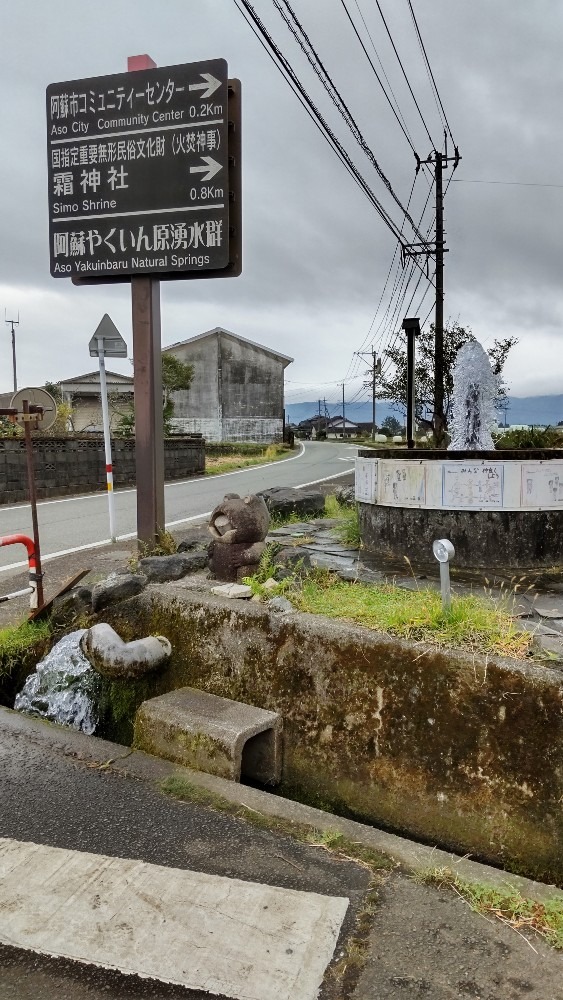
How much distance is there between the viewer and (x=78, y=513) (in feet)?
44.8

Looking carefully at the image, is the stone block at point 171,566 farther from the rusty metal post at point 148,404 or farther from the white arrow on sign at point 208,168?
the white arrow on sign at point 208,168

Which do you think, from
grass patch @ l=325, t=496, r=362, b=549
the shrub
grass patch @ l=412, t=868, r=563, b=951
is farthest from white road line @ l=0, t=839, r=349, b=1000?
the shrub

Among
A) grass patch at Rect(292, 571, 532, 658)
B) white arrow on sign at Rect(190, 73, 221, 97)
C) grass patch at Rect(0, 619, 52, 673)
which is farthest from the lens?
white arrow on sign at Rect(190, 73, 221, 97)

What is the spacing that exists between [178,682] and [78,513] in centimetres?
1019

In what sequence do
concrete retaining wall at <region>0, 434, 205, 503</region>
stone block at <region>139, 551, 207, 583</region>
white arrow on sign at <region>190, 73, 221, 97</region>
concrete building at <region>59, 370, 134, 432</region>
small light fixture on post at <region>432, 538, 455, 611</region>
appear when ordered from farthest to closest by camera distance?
1. concrete building at <region>59, 370, 134, 432</region>
2. concrete retaining wall at <region>0, 434, 205, 503</region>
3. white arrow on sign at <region>190, 73, 221, 97</region>
4. stone block at <region>139, 551, 207, 583</region>
5. small light fixture on post at <region>432, 538, 455, 611</region>

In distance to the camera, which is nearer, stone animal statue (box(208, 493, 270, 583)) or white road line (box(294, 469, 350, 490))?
stone animal statue (box(208, 493, 270, 583))

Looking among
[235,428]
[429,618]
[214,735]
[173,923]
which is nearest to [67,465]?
[214,735]

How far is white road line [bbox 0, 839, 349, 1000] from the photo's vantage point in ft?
6.69

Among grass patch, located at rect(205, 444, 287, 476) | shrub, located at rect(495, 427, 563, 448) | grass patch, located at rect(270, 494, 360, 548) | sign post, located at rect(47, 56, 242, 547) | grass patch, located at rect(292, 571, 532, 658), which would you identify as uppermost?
sign post, located at rect(47, 56, 242, 547)

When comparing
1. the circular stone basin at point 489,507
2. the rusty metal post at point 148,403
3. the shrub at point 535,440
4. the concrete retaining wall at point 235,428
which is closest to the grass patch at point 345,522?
the circular stone basin at point 489,507

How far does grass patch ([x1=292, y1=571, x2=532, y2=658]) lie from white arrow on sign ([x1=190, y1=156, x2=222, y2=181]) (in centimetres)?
410

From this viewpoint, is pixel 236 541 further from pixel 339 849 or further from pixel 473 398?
pixel 473 398

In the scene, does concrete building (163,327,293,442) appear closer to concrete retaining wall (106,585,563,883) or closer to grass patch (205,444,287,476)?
grass patch (205,444,287,476)

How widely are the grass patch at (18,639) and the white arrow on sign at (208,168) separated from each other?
4168 millimetres
